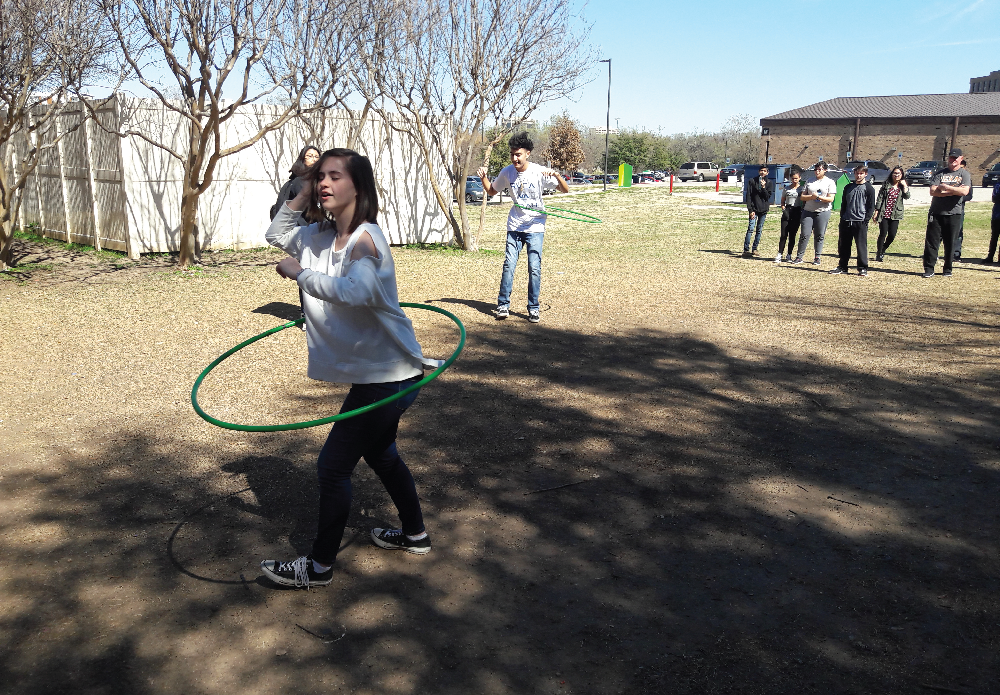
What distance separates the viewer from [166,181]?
14055 mm

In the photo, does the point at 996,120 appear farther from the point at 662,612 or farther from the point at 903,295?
the point at 662,612

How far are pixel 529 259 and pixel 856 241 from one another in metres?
7.64

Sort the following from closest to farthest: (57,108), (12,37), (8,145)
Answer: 1. (12,37)
2. (57,108)
3. (8,145)

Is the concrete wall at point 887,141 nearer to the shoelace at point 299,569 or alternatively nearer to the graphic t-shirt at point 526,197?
the graphic t-shirt at point 526,197

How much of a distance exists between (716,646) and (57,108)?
13.9 m

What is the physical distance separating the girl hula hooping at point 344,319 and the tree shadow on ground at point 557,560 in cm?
42

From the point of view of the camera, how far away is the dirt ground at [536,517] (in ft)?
9.87

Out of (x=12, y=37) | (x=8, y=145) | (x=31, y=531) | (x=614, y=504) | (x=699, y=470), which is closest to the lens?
(x=31, y=531)

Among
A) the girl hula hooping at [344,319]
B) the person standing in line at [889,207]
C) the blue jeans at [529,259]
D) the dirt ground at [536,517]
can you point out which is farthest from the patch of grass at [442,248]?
the girl hula hooping at [344,319]

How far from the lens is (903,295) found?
11383 mm

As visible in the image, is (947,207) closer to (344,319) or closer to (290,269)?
(344,319)

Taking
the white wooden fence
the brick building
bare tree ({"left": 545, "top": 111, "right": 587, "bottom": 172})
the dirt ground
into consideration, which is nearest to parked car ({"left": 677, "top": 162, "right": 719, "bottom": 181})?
the brick building

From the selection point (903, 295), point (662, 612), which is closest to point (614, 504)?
point (662, 612)

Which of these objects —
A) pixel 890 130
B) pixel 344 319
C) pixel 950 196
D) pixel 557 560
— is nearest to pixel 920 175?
Answer: pixel 890 130
